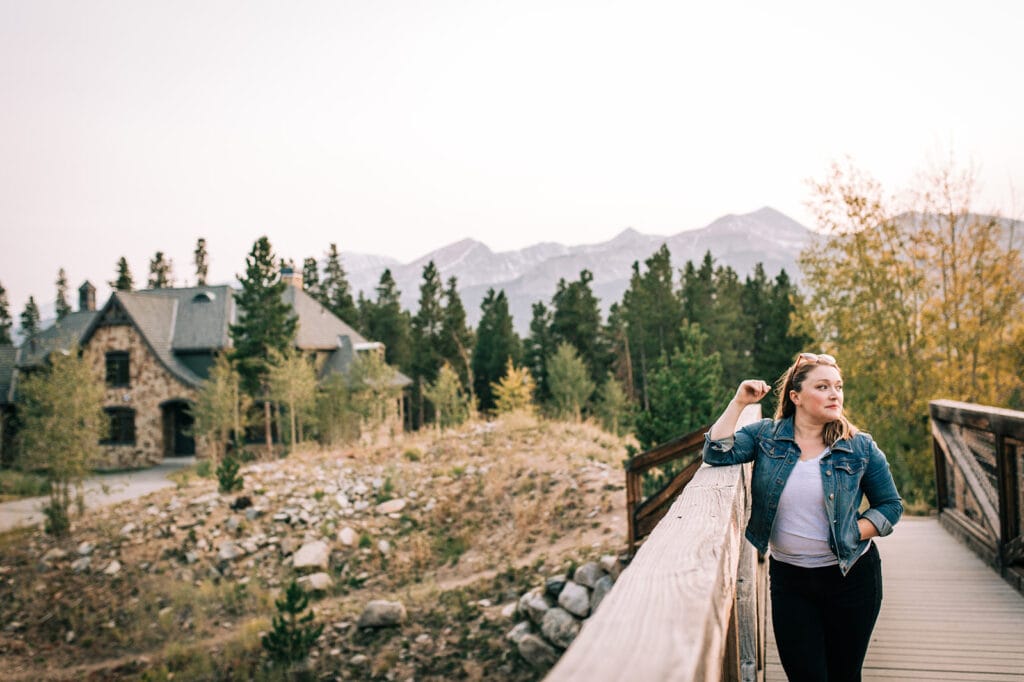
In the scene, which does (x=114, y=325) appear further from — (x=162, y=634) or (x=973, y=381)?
(x=973, y=381)

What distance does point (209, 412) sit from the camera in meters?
23.1

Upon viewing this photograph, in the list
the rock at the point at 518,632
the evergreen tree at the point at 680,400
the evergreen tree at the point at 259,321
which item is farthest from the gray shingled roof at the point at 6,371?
the evergreen tree at the point at 680,400

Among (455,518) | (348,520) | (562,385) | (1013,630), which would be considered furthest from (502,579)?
(562,385)

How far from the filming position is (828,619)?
2.73 metres

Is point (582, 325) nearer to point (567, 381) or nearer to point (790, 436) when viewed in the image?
point (567, 381)

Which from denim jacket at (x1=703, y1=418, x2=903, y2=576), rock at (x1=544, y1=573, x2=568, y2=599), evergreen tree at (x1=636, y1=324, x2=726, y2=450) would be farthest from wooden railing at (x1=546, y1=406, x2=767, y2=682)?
evergreen tree at (x1=636, y1=324, x2=726, y2=450)

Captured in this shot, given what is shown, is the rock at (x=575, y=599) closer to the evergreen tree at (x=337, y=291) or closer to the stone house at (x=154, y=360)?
the stone house at (x=154, y=360)

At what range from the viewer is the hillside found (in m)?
9.97

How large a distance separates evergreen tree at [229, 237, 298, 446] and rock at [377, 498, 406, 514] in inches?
432

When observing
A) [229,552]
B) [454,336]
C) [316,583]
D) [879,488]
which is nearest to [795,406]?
[879,488]

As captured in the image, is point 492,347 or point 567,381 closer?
point 567,381

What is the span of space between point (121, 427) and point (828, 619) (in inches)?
1213

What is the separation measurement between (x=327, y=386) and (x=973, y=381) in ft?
64.8

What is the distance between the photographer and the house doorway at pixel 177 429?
28.3 m
